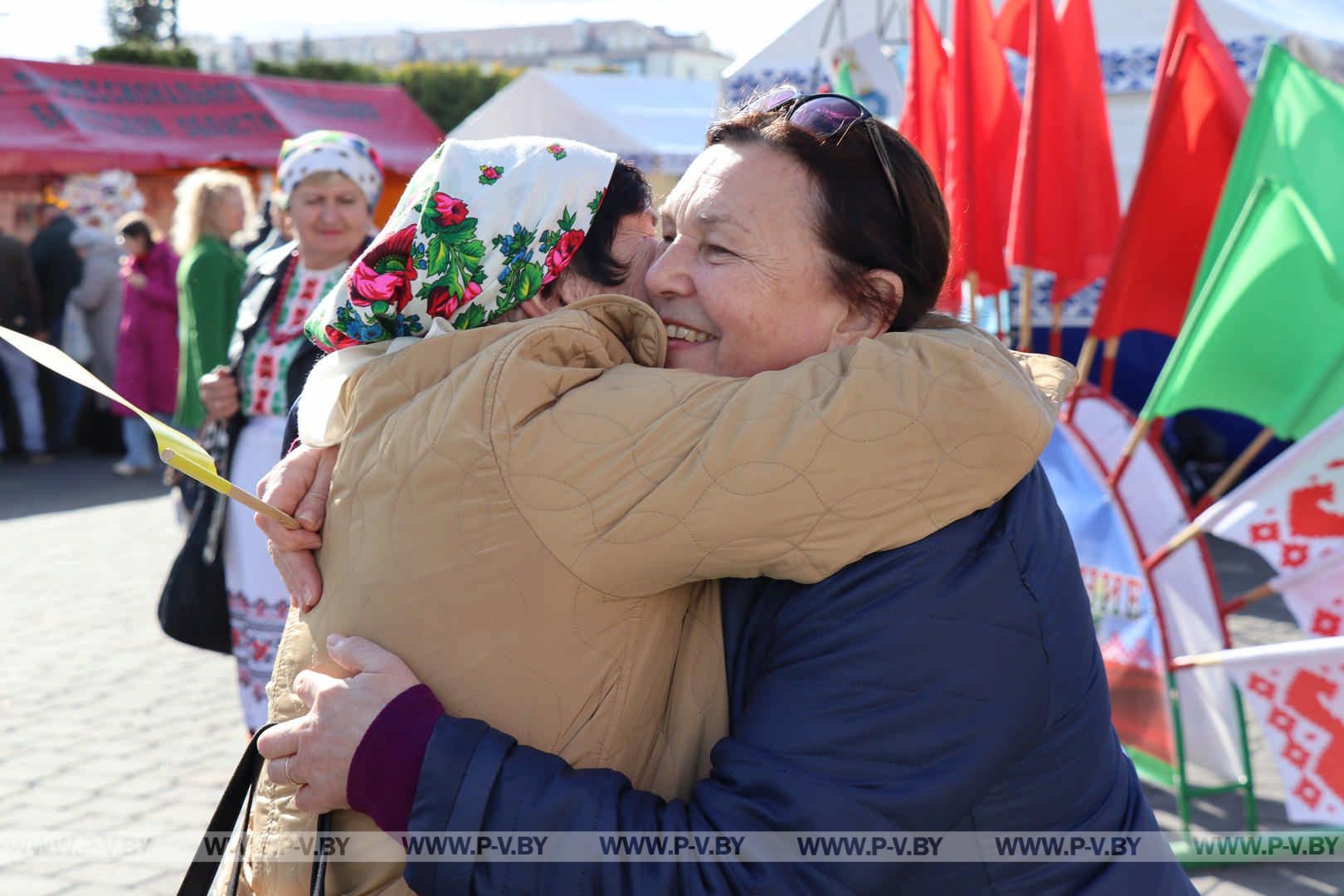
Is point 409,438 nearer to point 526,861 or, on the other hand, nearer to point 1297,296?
point 526,861

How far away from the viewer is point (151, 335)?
991 cm

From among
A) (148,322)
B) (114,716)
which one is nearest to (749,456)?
(114,716)

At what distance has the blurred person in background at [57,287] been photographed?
11.4 m

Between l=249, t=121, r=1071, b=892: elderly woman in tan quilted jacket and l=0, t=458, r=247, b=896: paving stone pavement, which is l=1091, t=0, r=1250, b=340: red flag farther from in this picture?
l=0, t=458, r=247, b=896: paving stone pavement

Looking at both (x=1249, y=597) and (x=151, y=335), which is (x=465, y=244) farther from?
(x=151, y=335)

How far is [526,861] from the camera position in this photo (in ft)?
4.13

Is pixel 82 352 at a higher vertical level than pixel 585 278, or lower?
lower

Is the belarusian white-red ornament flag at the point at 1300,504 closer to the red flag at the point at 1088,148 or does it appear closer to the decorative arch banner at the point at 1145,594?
the decorative arch banner at the point at 1145,594

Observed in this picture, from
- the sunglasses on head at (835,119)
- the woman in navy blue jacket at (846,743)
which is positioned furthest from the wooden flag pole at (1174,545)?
the sunglasses on head at (835,119)

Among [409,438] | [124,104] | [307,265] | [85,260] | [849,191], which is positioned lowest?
[85,260]

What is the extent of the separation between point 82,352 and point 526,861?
1112cm

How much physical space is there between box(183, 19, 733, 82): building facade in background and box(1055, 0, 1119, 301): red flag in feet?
277

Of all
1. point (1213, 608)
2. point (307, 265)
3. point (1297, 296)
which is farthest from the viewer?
point (307, 265)

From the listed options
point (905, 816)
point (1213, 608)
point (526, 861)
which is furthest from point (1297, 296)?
point (526, 861)
